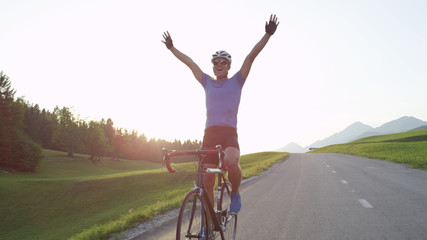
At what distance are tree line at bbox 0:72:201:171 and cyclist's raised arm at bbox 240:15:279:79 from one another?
1.24m

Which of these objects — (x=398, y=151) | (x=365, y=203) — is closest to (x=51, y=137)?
(x=398, y=151)

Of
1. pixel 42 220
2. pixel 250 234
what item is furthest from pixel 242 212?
pixel 42 220

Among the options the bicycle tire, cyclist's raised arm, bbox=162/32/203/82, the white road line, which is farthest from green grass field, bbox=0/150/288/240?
cyclist's raised arm, bbox=162/32/203/82

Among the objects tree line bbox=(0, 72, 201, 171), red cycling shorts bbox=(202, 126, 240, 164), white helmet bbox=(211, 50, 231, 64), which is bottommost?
red cycling shorts bbox=(202, 126, 240, 164)

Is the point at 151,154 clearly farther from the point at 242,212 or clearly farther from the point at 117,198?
the point at 242,212

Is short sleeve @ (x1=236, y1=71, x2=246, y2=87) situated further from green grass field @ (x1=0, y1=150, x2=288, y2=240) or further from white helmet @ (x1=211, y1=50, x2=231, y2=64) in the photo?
green grass field @ (x1=0, y1=150, x2=288, y2=240)

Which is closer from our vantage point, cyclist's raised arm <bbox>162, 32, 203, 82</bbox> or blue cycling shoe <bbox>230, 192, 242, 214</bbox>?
blue cycling shoe <bbox>230, 192, 242, 214</bbox>

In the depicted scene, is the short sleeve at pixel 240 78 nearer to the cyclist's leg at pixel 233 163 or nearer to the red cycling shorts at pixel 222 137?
the red cycling shorts at pixel 222 137

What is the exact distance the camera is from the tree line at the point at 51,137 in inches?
1801

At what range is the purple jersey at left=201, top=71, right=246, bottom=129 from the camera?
3.84m

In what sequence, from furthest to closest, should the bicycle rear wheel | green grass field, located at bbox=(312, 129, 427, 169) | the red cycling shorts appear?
1. green grass field, located at bbox=(312, 129, 427, 169)
2. the red cycling shorts
3. the bicycle rear wheel

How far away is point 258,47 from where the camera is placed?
4125mm

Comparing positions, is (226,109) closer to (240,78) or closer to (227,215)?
(240,78)

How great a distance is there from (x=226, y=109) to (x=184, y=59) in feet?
4.28
